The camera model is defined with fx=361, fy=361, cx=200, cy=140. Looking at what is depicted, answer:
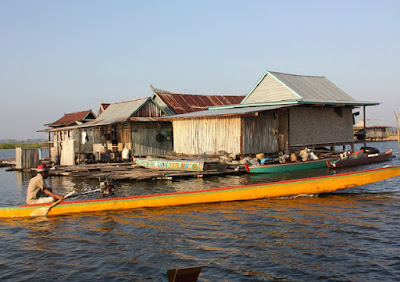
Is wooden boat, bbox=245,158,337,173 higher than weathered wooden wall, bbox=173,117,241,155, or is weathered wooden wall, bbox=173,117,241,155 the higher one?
weathered wooden wall, bbox=173,117,241,155

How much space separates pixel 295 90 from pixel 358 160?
6397mm

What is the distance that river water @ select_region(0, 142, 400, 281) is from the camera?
7.18 m

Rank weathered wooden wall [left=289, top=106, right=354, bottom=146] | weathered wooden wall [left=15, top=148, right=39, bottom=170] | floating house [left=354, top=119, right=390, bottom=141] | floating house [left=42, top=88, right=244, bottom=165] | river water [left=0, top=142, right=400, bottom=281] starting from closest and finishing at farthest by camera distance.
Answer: river water [left=0, top=142, right=400, bottom=281] < weathered wooden wall [left=289, top=106, right=354, bottom=146] < floating house [left=42, top=88, right=244, bottom=165] < weathered wooden wall [left=15, top=148, right=39, bottom=170] < floating house [left=354, top=119, right=390, bottom=141]

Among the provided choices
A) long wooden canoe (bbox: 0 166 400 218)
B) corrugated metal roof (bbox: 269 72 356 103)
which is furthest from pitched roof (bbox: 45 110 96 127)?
long wooden canoe (bbox: 0 166 400 218)

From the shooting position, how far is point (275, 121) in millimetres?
22578

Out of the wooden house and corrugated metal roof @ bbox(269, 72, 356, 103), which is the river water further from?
the wooden house

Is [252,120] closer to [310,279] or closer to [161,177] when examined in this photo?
[161,177]

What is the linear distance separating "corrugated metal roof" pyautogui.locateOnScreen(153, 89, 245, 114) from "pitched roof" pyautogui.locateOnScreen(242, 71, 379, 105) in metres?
5.59

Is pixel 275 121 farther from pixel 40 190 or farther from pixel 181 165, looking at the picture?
pixel 40 190

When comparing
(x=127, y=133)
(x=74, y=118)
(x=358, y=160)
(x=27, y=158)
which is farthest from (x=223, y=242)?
(x=74, y=118)

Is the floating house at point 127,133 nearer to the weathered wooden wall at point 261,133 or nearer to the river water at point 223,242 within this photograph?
the weathered wooden wall at point 261,133

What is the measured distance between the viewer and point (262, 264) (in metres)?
7.41

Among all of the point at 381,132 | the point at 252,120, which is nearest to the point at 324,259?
the point at 252,120

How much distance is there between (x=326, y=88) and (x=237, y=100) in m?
10.2
